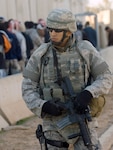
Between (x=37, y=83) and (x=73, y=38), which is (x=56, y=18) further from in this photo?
(x=37, y=83)

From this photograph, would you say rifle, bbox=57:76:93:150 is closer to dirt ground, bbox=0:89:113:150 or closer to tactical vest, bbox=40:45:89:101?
tactical vest, bbox=40:45:89:101

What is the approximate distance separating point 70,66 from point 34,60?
0.30 meters

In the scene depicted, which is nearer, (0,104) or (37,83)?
(37,83)

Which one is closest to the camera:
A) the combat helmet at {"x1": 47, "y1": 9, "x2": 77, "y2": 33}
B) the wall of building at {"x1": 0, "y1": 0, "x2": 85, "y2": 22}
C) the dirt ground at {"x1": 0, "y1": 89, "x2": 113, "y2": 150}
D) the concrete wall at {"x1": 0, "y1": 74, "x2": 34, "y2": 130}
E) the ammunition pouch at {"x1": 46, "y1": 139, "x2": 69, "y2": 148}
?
the combat helmet at {"x1": 47, "y1": 9, "x2": 77, "y2": 33}

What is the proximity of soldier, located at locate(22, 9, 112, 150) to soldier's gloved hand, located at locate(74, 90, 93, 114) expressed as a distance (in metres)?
0.07

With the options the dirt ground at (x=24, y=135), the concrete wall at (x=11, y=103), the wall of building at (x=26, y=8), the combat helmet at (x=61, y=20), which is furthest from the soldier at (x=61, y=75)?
the wall of building at (x=26, y=8)

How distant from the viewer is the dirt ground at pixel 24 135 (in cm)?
568

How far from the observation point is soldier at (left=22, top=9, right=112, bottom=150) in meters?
3.25

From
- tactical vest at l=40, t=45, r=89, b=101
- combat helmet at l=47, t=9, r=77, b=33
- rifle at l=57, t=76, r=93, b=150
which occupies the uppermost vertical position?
combat helmet at l=47, t=9, r=77, b=33

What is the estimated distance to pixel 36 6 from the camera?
54.2 ft

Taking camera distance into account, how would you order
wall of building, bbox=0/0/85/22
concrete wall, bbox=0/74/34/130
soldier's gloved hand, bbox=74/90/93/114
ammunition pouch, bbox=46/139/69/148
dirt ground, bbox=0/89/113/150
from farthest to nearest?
wall of building, bbox=0/0/85/22, concrete wall, bbox=0/74/34/130, dirt ground, bbox=0/89/113/150, ammunition pouch, bbox=46/139/69/148, soldier's gloved hand, bbox=74/90/93/114

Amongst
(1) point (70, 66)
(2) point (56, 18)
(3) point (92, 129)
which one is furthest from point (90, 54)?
(3) point (92, 129)

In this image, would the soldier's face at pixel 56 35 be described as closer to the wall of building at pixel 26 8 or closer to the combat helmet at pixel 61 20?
the combat helmet at pixel 61 20

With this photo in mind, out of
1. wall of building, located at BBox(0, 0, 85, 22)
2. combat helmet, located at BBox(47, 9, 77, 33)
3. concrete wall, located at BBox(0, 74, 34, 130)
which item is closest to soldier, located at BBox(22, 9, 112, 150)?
combat helmet, located at BBox(47, 9, 77, 33)
